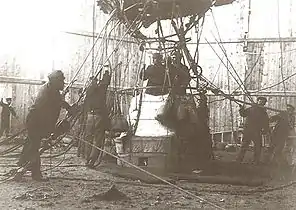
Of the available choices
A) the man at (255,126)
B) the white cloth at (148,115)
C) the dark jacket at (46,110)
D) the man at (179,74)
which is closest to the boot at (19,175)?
the dark jacket at (46,110)

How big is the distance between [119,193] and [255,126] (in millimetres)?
1456

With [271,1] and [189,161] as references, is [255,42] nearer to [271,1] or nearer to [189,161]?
[271,1]

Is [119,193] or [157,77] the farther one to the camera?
[157,77]

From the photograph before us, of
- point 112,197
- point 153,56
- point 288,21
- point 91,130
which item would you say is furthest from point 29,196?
point 288,21

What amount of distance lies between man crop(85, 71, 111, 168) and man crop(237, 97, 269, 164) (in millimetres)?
1155

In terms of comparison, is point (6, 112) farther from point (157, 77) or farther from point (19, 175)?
point (157, 77)

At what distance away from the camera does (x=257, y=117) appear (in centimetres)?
370

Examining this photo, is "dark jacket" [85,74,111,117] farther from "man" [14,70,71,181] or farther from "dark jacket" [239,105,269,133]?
"dark jacket" [239,105,269,133]

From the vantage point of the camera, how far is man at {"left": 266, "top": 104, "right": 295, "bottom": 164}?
11.6 ft

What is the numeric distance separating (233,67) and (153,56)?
787 mm

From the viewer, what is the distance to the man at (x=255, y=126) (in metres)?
3.68

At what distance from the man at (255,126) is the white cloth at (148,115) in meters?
0.67

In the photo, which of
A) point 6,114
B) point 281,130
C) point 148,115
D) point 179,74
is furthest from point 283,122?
point 6,114

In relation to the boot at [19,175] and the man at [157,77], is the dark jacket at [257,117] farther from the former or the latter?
the boot at [19,175]
